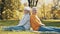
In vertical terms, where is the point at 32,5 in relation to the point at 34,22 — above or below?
above

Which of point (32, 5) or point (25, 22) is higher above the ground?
point (32, 5)

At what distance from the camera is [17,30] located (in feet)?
8.36

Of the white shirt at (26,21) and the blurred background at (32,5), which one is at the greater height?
the blurred background at (32,5)

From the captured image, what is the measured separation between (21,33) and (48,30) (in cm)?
35

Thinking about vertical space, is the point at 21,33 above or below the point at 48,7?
below

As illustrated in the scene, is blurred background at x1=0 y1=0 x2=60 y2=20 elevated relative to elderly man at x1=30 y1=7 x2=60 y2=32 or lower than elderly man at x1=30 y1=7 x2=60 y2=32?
elevated

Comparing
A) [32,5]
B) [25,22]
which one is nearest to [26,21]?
[25,22]

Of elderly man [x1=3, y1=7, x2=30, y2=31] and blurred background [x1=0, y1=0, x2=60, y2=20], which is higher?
blurred background [x1=0, y1=0, x2=60, y2=20]

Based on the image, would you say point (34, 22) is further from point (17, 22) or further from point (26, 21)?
point (17, 22)

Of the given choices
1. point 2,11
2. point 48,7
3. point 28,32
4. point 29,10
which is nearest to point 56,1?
point 48,7

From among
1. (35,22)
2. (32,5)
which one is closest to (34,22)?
(35,22)

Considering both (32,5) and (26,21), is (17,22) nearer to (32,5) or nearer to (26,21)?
(26,21)

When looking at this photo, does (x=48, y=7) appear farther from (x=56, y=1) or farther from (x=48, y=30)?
(x=48, y=30)

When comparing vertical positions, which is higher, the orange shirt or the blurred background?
the blurred background
